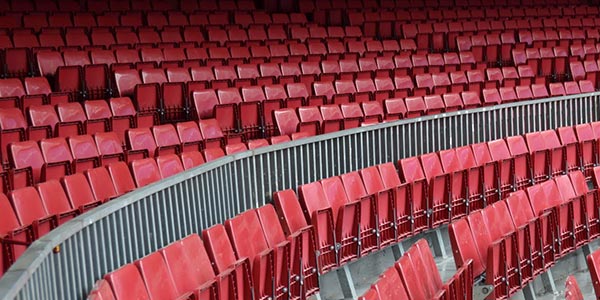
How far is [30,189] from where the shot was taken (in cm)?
196

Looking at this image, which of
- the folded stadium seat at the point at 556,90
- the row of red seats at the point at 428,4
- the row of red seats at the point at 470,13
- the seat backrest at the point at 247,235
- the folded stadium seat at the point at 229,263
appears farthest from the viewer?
the row of red seats at the point at 428,4

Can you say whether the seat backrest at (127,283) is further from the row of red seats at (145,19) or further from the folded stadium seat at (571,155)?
the row of red seats at (145,19)

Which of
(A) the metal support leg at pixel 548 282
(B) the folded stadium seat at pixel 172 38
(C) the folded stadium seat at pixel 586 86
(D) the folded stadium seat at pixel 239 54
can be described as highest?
(B) the folded stadium seat at pixel 172 38

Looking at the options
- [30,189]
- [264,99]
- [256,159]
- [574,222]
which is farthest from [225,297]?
[264,99]

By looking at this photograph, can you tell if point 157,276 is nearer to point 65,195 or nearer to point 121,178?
point 65,195

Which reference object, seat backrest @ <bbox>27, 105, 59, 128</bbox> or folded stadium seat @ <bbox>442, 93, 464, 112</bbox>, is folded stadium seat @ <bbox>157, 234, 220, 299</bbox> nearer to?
seat backrest @ <bbox>27, 105, 59, 128</bbox>

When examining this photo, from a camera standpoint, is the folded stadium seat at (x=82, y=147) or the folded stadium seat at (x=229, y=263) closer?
the folded stadium seat at (x=229, y=263)

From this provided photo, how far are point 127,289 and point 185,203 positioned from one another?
2.15 ft

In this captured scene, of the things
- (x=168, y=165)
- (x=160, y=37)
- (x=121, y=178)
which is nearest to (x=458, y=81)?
(x=160, y=37)

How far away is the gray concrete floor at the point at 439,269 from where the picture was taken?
231cm

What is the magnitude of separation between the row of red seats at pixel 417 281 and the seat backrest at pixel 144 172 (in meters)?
0.82

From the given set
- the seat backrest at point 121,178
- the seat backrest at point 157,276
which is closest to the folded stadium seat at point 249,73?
the seat backrest at point 121,178

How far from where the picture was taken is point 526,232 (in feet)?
7.28

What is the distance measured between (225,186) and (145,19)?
3.00m
